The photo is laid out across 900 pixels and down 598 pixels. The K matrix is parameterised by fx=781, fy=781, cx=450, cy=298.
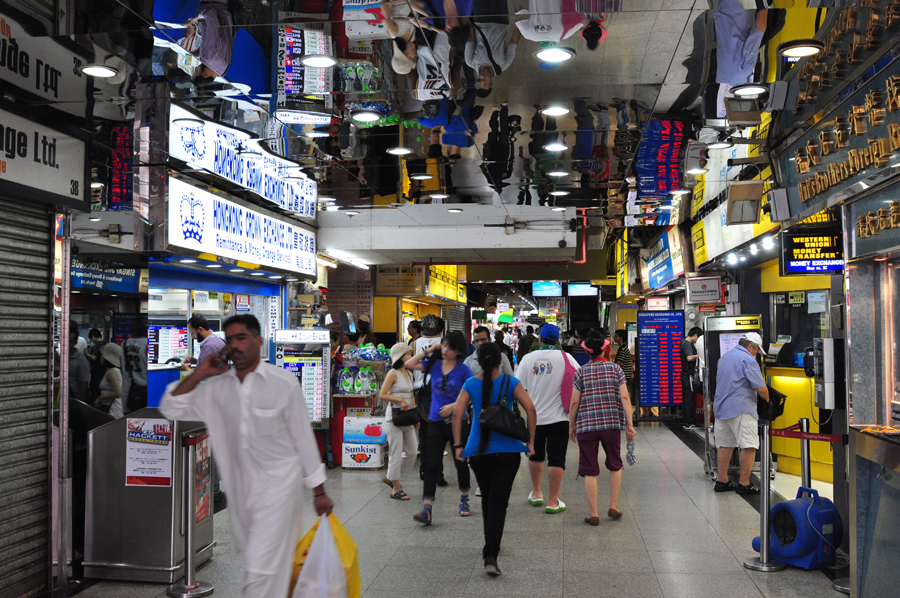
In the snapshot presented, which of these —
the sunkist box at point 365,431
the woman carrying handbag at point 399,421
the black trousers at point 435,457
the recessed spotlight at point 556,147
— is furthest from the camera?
the sunkist box at point 365,431

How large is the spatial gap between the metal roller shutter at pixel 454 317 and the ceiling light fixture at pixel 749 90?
18458 mm

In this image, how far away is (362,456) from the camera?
924cm

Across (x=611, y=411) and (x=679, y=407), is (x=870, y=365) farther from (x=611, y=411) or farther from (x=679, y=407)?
(x=679, y=407)

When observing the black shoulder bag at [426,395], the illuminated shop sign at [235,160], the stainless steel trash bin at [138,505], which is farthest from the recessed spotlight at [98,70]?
the black shoulder bag at [426,395]

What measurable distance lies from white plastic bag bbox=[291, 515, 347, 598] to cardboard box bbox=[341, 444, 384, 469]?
561 centimetres

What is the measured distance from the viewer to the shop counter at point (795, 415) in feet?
28.5

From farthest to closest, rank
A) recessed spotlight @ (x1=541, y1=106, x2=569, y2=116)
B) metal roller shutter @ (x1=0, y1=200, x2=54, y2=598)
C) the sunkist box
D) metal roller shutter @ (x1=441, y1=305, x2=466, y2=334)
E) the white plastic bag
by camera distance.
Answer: metal roller shutter @ (x1=441, y1=305, x2=466, y2=334)
the sunkist box
recessed spotlight @ (x1=541, y1=106, x2=569, y2=116)
metal roller shutter @ (x1=0, y1=200, x2=54, y2=598)
the white plastic bag

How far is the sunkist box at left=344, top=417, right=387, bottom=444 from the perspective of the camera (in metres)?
9.23

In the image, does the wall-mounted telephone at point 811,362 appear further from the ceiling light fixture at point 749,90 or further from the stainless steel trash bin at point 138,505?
the stainless steel trash bin at point 138,505

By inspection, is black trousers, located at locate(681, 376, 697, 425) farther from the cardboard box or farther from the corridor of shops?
the cardboard box

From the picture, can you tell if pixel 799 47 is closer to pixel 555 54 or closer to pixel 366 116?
pixel 555 54

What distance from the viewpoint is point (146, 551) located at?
511 cm

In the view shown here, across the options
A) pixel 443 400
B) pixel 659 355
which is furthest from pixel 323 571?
pixel 659 355

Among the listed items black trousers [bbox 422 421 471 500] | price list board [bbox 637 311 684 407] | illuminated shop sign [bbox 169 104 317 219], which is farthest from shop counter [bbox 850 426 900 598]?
price list board [bbox 637 311 684 407]
